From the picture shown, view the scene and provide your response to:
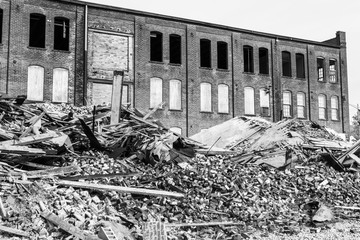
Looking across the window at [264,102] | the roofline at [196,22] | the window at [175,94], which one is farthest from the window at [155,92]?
the window at [264,102]

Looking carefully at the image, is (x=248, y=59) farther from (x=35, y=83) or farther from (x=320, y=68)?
(x=35, y=83)

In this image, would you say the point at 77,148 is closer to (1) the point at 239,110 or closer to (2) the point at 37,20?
(2) the point at 37,20

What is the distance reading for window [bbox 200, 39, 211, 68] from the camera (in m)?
29.9

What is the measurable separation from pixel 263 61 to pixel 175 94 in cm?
857

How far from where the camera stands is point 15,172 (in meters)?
8.04

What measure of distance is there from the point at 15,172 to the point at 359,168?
9623 mm

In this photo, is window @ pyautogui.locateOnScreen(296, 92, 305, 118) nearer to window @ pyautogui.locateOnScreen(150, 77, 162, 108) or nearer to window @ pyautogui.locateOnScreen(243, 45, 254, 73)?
window @ pyautogui.locateOnScreen(243, 45, 254, 73)

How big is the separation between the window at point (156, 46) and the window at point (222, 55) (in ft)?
14.1

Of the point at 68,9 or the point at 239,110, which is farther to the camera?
the point at 239,110

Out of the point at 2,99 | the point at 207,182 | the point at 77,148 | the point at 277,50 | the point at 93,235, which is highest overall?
the point at 277,50

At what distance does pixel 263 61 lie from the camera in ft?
107

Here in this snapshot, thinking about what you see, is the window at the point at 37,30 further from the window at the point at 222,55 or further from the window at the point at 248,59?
the window at the point at 248,59

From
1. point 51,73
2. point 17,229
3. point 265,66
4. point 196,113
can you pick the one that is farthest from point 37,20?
point 17,229

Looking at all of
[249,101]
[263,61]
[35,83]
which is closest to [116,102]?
[35,83]
